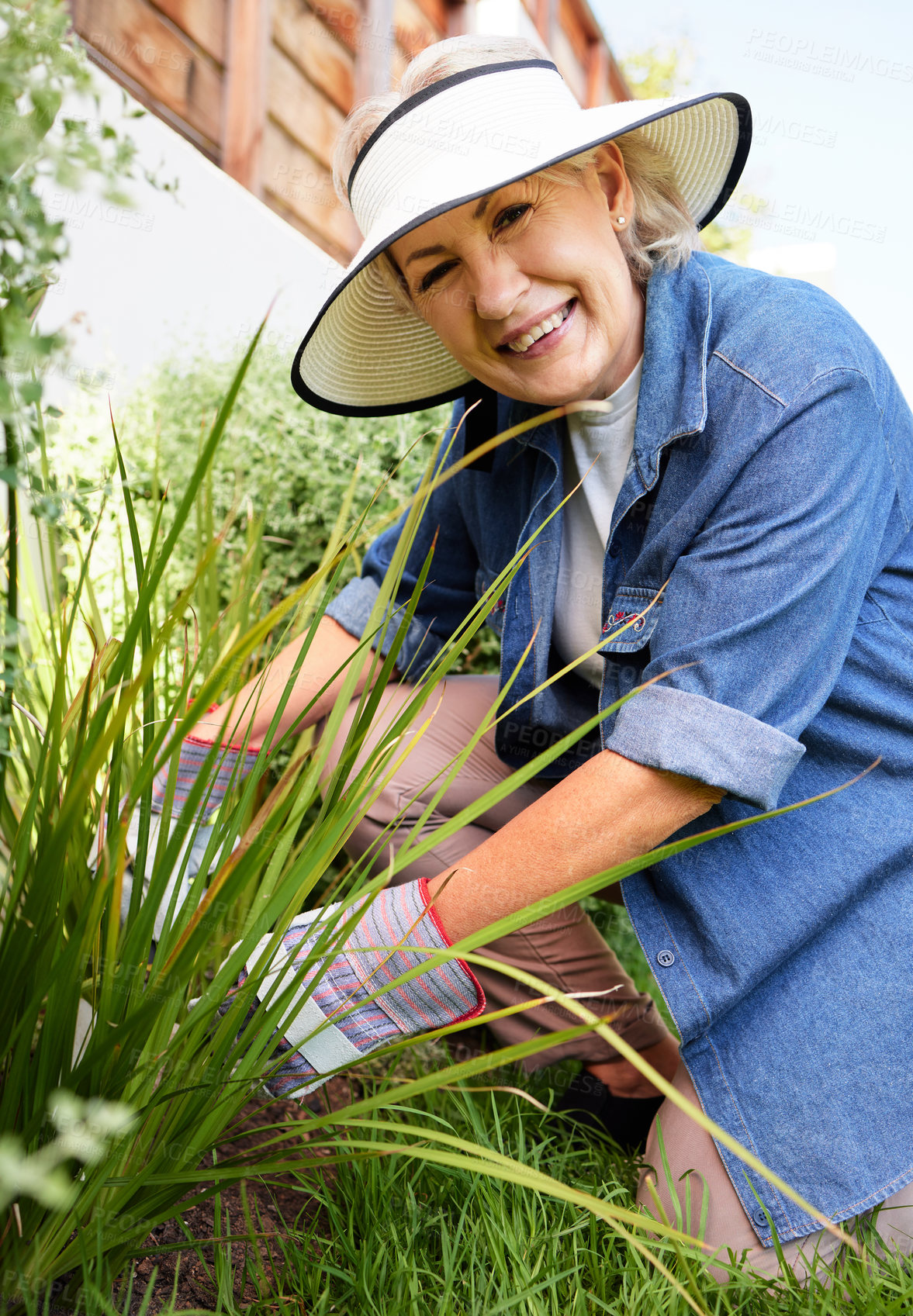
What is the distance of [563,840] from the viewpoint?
119cm

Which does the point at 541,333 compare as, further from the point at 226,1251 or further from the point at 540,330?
the point at 226,1251

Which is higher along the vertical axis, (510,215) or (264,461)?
(510,215)

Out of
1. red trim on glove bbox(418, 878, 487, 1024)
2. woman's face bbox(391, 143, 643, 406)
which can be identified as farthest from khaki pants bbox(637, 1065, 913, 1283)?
woman's face bbox(391, 143, 643, 406)

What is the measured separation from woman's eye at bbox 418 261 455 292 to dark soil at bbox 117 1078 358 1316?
43.4 inches

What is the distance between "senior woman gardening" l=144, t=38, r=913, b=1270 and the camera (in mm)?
1206

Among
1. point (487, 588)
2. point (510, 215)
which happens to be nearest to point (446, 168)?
point (510, 215)

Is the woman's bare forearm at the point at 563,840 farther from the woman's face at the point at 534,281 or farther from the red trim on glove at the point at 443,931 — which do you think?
the woman's face at the point at 534,281

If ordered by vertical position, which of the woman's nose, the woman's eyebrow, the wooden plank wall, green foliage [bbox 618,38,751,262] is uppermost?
the wooden plank wall

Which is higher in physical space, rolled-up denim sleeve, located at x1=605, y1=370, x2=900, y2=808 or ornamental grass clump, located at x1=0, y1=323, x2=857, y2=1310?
ornamental grass clump, located at x1=0, y1=323, x2=857, y2=1310

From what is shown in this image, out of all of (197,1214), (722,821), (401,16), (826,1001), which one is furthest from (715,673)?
(401,16)

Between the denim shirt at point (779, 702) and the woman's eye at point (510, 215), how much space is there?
27 cm

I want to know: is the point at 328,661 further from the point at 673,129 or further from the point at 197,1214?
the point at 673,129

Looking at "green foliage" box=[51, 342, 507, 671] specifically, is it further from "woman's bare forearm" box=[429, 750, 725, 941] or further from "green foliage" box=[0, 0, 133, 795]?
"green foliage" box=[0, 0, 133, 795]

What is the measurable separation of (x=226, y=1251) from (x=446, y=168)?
1.35 m
